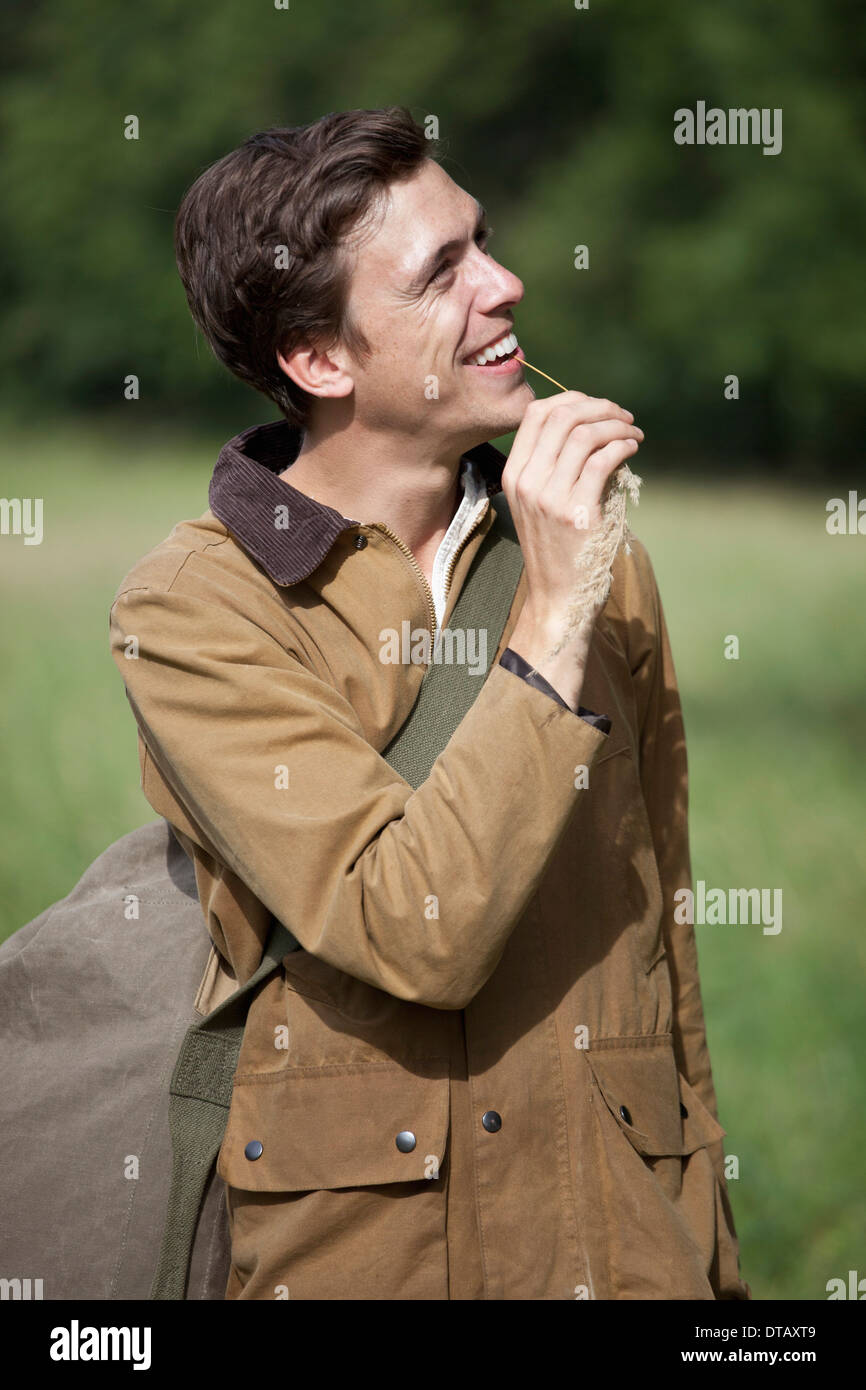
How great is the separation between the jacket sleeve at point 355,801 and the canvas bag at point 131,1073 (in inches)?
5.7

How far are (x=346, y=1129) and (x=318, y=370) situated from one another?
0.95m

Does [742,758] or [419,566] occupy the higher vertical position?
[742,758]

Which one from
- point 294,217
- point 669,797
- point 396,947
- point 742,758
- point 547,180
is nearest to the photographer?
point 396,947

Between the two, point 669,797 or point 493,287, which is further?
point 669,797

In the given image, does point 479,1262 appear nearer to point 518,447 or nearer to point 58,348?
point 518,447

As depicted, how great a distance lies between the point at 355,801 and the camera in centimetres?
160

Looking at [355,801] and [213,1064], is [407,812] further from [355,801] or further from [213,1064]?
[213,1064]

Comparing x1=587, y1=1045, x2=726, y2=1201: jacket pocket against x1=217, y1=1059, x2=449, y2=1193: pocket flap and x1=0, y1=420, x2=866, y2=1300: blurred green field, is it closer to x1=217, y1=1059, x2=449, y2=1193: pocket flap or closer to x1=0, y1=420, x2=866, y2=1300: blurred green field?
x1=217, y1=1059, x2=449, y2=1193: pocket flap

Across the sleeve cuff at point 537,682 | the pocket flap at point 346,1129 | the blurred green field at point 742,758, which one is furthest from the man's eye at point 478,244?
the blurred green field at point 742,758

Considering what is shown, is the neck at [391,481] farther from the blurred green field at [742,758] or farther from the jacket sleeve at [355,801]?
the blurred green field at [742,758]

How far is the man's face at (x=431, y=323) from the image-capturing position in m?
1.86

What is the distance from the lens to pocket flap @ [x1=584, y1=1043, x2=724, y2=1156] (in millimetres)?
1702

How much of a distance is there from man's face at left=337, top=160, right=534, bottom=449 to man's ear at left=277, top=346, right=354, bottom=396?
23mm

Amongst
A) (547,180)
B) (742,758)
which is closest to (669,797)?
(742,758)
